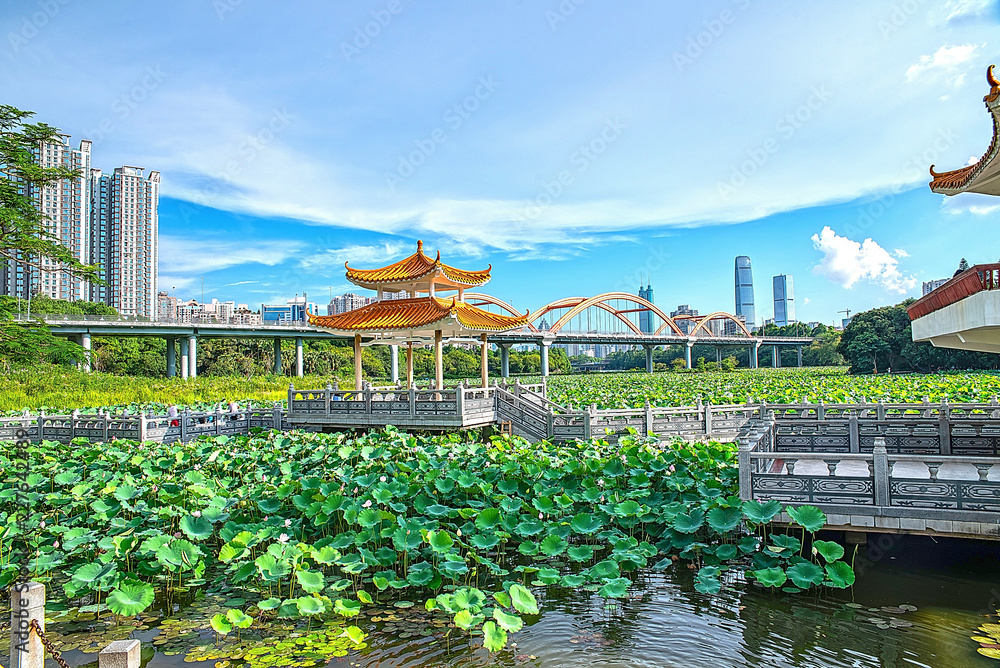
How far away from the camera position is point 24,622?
11.9ft

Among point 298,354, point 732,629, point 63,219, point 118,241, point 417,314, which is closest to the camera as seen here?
point 732,629

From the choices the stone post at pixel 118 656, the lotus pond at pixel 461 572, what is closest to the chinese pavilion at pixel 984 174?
the lotus pond at pixel 461 572

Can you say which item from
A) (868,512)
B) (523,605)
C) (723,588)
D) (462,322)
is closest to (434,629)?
(523,605)

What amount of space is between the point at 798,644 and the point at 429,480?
4.80 m

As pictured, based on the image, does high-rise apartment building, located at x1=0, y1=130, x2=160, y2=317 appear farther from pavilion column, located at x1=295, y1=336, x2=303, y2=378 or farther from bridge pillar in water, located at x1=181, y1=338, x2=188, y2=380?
pavilion column, located at x1=295, y1=336, x2=303, y2=378

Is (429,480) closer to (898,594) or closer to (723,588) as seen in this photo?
(723,588)

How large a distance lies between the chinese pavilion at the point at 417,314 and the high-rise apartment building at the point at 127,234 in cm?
5633

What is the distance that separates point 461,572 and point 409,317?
31.7 ft

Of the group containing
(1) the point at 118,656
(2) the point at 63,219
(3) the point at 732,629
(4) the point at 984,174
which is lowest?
(3) the point at 732,629

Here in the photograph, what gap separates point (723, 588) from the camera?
6.62 metres

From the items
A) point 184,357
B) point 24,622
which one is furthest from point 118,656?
point 184,357

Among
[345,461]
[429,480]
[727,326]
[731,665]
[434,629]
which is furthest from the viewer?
[727,326]

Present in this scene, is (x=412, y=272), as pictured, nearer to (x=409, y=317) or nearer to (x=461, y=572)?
(x=409, y=317)

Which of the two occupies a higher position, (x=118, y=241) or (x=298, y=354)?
(x=118, y=241)
